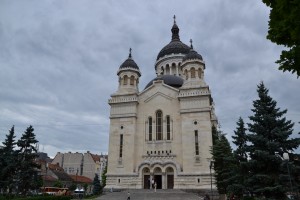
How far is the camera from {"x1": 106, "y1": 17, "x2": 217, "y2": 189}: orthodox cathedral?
3049 centimetres

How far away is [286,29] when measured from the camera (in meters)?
5.95

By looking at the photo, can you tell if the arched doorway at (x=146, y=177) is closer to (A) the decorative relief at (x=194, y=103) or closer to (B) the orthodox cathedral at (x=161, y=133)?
(B) the orthodox cathedral at (x=161, y=133)

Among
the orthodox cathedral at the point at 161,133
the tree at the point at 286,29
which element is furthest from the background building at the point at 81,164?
the tree at the point at 286,29

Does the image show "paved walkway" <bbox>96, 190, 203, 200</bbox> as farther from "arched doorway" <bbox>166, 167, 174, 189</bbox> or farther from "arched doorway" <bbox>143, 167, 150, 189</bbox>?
"arched doorway" <bbox>166, 167, 174, 189</bbox>

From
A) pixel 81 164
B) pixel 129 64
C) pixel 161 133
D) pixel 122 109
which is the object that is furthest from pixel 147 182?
pixel 81 164

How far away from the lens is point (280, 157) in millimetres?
17109

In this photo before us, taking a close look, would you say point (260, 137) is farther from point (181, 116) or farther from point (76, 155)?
point (76, 155)

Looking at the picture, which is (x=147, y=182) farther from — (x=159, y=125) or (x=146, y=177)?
(x=159, y=125)

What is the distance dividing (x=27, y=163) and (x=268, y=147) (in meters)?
22.5

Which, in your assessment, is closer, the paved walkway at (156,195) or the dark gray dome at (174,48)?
the paved walkway at (156,195)

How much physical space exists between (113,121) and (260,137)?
2055cm

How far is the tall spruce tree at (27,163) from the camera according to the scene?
26859 mm

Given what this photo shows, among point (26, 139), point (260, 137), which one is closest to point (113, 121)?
point (26, 139)

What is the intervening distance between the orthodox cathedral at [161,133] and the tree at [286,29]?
24817mm
